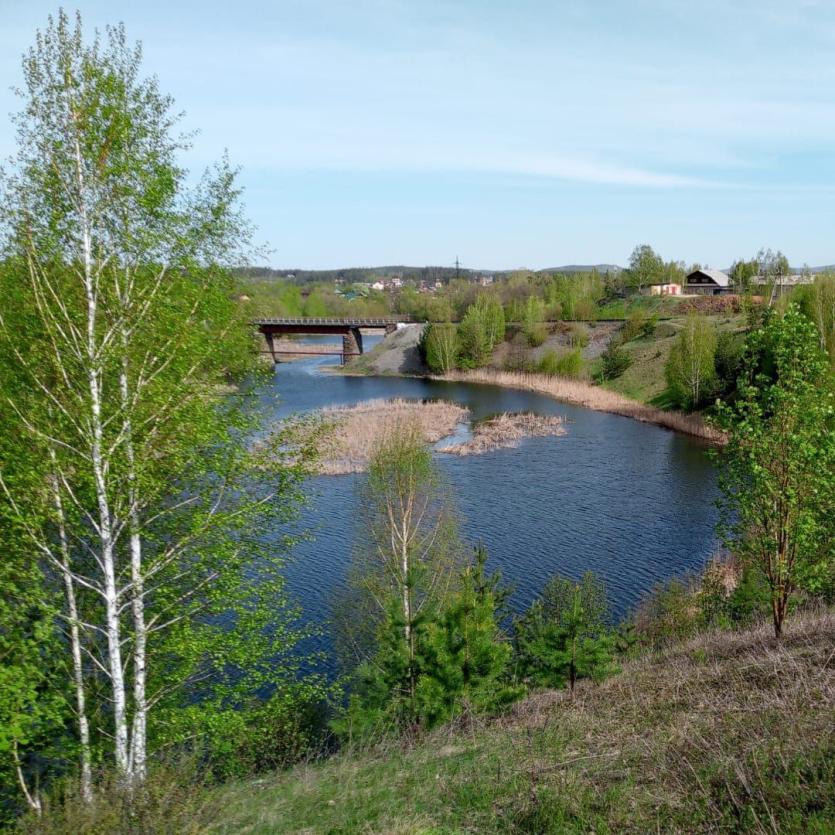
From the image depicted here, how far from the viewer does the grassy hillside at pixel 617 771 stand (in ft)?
22.2

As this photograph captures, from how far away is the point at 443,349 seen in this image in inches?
3344

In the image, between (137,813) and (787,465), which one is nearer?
(137,813)

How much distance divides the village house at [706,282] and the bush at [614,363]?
49952 mm

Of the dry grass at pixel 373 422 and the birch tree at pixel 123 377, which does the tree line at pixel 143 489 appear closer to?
the birch tree at pixel 123 377

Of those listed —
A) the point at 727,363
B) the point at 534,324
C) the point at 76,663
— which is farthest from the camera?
the point at 534,324

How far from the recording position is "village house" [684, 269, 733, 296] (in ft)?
380

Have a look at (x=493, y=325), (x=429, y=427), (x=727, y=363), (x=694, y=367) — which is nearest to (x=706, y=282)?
(x=493, y=325)

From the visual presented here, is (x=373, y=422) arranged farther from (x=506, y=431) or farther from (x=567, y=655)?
(x=567, y=655)

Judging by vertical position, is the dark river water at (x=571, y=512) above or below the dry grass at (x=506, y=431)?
below

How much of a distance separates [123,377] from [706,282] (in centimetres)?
12468

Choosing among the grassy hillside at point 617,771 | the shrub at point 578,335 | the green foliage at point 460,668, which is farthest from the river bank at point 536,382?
the grassy hillside at point 617,771

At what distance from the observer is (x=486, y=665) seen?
12734mm

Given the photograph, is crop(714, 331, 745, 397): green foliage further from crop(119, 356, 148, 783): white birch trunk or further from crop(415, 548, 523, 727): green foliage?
crop(119, 356, 148, 783): white birch trunk

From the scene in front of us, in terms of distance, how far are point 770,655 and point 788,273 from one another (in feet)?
370
